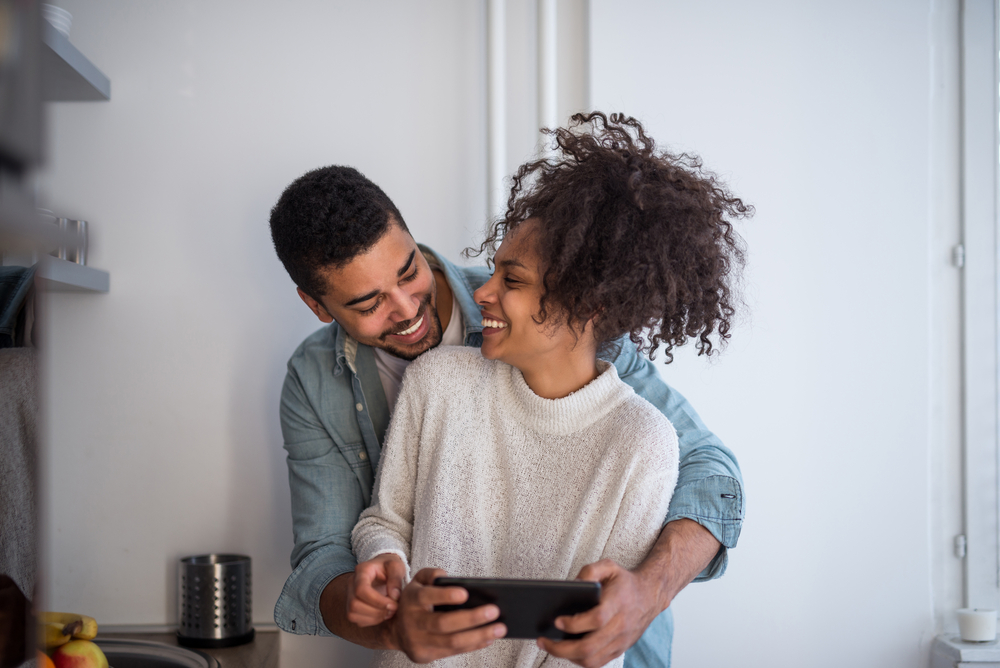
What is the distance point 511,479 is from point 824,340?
38.5 inches

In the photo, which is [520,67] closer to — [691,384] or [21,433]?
[691,384]

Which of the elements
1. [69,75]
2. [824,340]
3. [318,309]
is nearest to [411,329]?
[318,309]

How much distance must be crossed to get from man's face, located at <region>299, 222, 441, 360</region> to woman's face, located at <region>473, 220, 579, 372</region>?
204mm

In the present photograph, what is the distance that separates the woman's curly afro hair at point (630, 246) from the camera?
1.18m

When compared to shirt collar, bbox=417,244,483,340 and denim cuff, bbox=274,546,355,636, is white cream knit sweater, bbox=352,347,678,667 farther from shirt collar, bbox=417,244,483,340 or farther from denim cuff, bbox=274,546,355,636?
shirt collar, bbox=417,244,483,340

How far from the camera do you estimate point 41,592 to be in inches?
15.8

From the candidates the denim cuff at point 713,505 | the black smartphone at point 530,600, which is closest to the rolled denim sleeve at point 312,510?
the black smartphone at point 530,600

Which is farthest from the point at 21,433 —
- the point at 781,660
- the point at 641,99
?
the point at 781,660

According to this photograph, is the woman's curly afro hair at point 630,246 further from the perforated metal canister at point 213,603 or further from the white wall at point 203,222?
the perforated metal canister at point 213,603

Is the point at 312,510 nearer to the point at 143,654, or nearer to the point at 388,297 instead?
the point at 388,297

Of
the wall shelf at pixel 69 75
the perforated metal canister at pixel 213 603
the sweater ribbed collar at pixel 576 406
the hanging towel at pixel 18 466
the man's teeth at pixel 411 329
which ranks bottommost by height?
the perforated metal canister at pixel 213 603

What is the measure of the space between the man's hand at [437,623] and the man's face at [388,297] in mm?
571

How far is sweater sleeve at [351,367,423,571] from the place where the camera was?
4.25 feet

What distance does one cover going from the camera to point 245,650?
162cm
